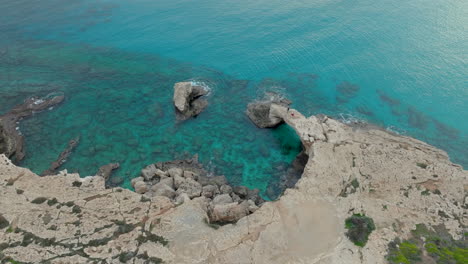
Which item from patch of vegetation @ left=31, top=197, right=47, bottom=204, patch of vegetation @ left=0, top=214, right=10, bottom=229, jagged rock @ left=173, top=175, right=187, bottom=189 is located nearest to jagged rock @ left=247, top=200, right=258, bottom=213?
jagged rock @ left=173, top=175, right=187, bottom=189

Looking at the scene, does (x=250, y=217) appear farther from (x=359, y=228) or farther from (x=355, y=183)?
(x=355, y=183)

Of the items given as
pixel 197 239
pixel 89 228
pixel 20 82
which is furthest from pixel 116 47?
pixel 197 239

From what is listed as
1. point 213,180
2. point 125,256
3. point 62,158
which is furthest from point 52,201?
point 213,180

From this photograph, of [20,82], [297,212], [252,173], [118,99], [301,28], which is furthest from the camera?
[301,28]

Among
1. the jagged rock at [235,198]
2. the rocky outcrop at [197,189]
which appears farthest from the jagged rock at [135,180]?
the jagged rock at [235,198]

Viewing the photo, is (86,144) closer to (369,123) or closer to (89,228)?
(89,228)

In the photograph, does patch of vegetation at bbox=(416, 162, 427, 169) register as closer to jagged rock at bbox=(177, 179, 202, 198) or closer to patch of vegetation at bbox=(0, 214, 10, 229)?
jagged rock at bbox=(177, 179, 202, 198)
